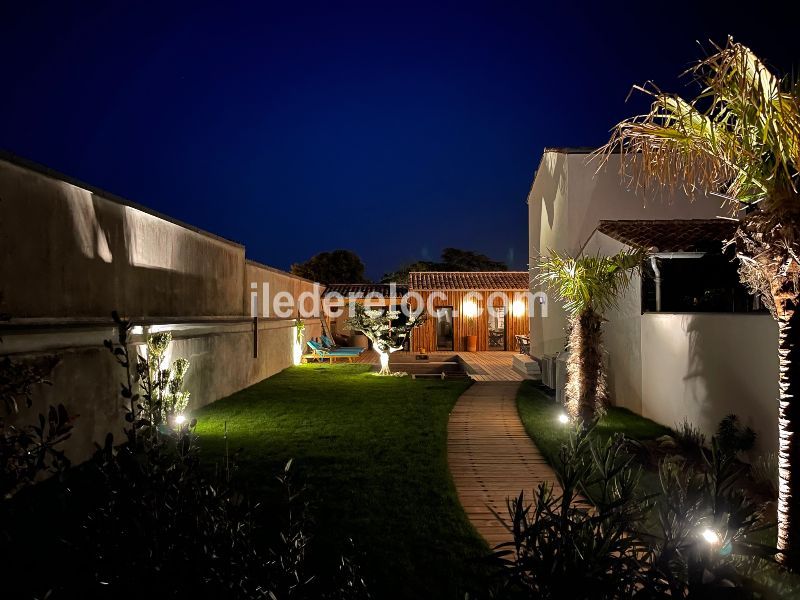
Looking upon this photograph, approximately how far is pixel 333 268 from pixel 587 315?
1328 inches

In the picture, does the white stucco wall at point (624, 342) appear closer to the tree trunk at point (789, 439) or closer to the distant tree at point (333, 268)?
the tree trunk at point (789, 439)

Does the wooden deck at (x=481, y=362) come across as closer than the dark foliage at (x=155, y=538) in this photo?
No

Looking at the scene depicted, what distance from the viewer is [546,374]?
506 inches

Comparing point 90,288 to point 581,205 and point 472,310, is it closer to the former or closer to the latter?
point 581,205

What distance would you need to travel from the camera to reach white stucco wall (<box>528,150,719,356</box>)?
1233 centimetres

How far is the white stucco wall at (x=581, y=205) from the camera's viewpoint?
1233 cm

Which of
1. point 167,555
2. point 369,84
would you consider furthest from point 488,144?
point 167,555

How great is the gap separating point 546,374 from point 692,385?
539 cm

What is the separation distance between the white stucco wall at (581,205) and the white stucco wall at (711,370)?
3.52m

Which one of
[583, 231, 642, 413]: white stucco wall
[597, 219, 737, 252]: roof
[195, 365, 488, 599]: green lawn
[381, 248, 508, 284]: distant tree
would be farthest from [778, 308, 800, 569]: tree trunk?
[381, 248, 508, 284]: distant tree

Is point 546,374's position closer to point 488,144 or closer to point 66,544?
point 66,544

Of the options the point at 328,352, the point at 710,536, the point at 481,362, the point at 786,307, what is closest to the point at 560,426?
the point at 786,307

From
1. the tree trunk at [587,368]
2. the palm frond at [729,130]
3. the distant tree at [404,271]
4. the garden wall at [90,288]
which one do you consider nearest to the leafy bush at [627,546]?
the palm frond at [729,130]

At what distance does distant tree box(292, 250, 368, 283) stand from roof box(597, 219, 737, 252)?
31137mm
